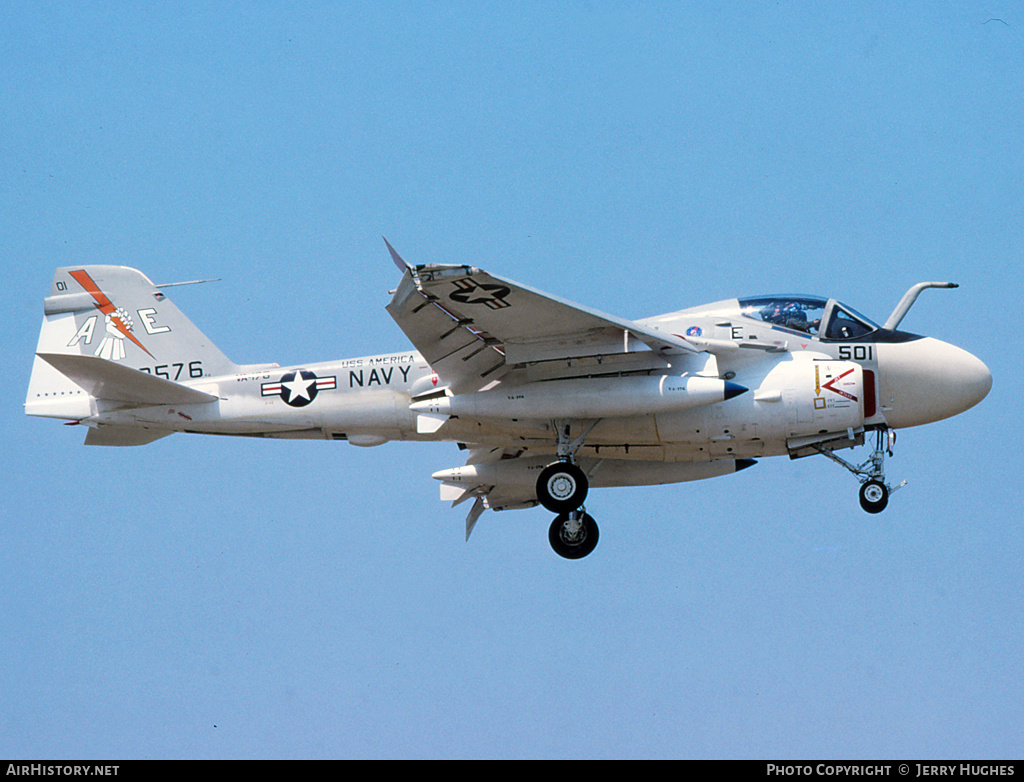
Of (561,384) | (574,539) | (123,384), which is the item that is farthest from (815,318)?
(123,384)

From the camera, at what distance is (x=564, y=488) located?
18500mm

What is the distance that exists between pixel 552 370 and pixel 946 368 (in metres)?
5.86

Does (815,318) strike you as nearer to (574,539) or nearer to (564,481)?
(564,481)

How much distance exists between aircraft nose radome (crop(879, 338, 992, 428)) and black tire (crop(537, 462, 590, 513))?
15.3ft

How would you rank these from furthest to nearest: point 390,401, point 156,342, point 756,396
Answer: point 156,342, point 390,401, point 756,396

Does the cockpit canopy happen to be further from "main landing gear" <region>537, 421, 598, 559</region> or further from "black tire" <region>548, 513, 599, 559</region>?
"black tire" <region>548, 513, 599, 559</region>

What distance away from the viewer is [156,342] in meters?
20.6

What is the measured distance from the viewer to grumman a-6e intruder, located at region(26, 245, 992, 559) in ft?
57.2
